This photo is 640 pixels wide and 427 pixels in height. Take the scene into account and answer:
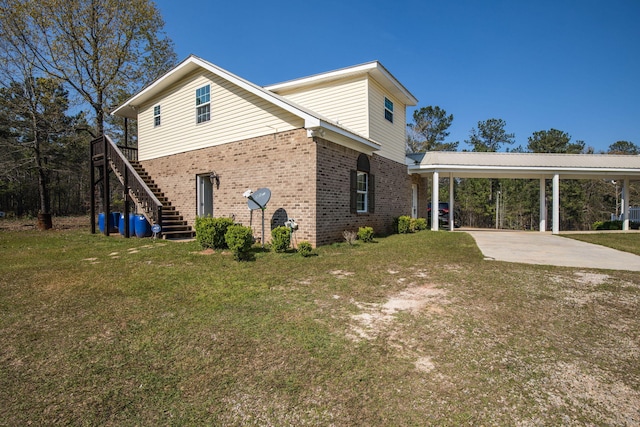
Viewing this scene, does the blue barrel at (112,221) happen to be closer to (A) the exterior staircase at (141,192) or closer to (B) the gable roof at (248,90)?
(A) the exterior staircase at (141,192)

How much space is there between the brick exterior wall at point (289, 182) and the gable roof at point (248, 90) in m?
0.50

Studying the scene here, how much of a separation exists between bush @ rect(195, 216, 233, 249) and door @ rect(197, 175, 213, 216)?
404cm

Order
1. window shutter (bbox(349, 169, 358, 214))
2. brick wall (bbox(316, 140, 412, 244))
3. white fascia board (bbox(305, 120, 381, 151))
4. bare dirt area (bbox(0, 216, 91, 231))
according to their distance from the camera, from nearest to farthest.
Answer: white fascia board (bbox(305, 120, 381, 151))
brick wall (bbox(316, 140, 412, 244))
window shutter (bbox(349, 169, 358, 214))
bare dirt area (bbox(0, 216, 91, 231))

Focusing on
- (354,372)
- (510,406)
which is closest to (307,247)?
(354,372)

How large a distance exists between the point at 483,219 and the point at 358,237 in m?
22.6

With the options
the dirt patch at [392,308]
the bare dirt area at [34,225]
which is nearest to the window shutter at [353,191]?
the dirt patch at [392,308]

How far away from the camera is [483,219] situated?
28516 mm

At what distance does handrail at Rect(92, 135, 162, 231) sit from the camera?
35.9 ft

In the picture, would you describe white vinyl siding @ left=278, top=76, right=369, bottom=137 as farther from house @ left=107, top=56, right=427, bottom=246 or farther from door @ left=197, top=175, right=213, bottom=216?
door @ left=197, top=175, right=213, bottom=216

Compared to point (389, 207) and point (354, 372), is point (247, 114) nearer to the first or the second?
point (389, 207)

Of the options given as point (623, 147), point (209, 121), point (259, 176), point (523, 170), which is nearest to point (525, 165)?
point (523, 170)

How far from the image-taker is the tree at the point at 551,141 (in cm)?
3083

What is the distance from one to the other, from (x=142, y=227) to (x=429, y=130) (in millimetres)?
34140

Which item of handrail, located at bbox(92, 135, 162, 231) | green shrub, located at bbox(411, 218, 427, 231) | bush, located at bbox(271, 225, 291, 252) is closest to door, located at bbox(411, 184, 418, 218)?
green shrub, located at bbox(411, 218, 427, 231)
